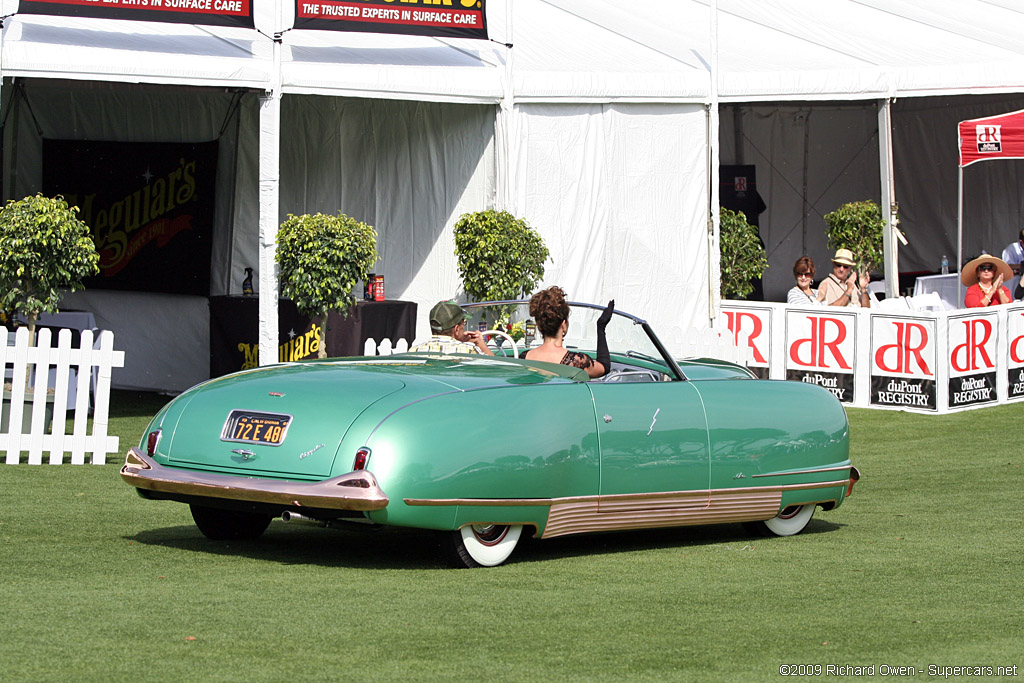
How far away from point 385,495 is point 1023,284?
12.3m

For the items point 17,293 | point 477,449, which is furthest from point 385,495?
point 17,293

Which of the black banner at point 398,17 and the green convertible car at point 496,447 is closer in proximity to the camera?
the green convertible car at point 496,447

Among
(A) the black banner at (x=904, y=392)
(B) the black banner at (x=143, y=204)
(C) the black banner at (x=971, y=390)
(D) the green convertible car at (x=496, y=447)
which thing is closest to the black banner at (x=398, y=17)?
(B) the black banner at (x=143, y=204)

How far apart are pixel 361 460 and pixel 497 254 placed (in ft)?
25.7

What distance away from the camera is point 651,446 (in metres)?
6.79

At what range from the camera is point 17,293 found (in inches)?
444

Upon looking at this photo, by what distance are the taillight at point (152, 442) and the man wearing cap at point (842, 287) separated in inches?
402

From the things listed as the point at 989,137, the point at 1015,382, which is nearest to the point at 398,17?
the point at 989,137

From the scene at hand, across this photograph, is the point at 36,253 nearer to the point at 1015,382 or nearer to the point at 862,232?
the point at 1015,382

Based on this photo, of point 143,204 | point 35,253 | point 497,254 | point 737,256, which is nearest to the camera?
point 35,253

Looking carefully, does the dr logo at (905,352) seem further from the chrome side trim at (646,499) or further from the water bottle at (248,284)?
the chrome side trim at (646,499)

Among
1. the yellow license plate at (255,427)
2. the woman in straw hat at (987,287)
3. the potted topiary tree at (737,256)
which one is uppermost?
the potted topiary tree at (737,256)

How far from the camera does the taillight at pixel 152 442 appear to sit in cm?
645

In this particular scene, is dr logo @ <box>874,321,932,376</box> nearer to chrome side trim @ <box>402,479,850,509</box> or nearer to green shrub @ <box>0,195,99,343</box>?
chrome side trim @ <box>402,479,850,509</box>
